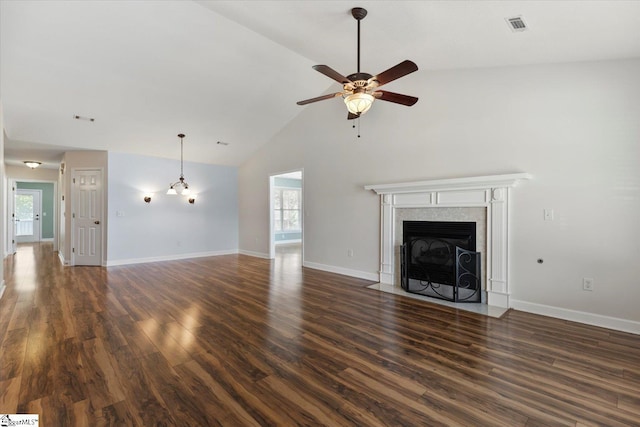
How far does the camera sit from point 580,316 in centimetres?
328

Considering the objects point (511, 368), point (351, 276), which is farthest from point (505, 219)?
point (351, 276)

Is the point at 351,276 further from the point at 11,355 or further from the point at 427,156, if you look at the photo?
the point at 11,355

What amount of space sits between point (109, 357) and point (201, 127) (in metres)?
4.92

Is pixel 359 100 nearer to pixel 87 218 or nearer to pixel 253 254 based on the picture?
pixel 253 254

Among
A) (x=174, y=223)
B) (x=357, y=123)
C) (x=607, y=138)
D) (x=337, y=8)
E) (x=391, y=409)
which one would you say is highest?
(x=337, y=8)

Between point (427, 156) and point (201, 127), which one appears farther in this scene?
point (201, 127)

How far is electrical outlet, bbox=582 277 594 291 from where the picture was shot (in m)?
3.23

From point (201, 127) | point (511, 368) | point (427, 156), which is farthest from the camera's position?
point (201, 127)

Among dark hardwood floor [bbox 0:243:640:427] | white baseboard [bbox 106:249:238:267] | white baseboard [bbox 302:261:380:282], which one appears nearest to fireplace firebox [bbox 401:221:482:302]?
dark hardwood floor [bbox 0:243:640:427]

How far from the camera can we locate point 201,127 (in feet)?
20.5

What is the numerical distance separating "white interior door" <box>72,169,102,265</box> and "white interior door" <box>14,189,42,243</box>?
273 inches

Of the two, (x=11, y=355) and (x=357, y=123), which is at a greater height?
(x=357, y=123)

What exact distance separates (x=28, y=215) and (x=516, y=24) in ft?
50.9

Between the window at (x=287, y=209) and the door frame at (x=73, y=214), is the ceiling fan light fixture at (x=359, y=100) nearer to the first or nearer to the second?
the door frame at (x=73, y=214)
